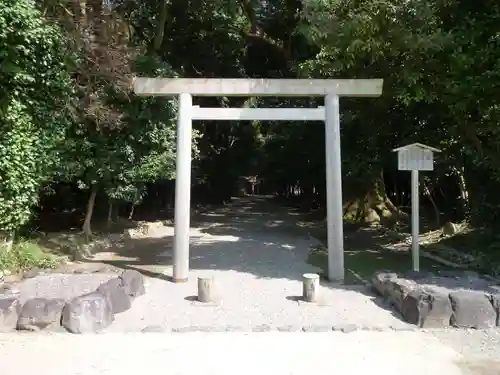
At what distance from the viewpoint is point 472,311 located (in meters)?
5.95

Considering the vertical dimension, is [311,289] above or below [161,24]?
below

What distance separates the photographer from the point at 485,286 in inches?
271

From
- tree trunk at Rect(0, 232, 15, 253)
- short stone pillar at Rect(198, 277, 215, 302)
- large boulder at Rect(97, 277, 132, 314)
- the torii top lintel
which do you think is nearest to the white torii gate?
the torii top lintel

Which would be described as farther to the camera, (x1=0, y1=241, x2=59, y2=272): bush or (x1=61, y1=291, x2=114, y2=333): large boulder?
(x1=0, y1=241, x2=59, y2=272): bush

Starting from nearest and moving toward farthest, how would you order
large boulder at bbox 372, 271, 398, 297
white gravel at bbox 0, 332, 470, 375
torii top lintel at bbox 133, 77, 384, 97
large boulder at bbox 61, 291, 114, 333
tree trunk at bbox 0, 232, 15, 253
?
white gravel at bbox 0, 332, 470, 375 < large boulder at bbox 61, 291, 114, 333 < large boulder at bbox 372, 271, 398, 297 < torii top lintel at bbox 133, 77, 384, 97 < tree trunk at bbox 0, 232, 15, 253

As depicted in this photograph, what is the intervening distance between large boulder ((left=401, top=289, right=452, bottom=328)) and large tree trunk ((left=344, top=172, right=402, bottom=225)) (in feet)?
39.6

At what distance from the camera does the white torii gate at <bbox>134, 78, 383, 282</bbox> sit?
27.6ft

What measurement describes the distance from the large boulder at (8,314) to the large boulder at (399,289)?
4.87 meters

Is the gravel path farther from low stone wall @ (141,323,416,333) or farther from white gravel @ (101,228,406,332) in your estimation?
low stone wall @ (141,323,416,333)

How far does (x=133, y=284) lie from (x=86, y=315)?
1.67 meters

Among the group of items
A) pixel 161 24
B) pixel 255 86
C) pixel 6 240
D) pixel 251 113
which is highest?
pixel 161 24

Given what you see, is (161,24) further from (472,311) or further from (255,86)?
(472,311)

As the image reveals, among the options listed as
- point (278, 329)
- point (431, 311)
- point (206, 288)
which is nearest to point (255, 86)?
point (206, 288)

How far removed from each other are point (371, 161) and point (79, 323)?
1094cm
